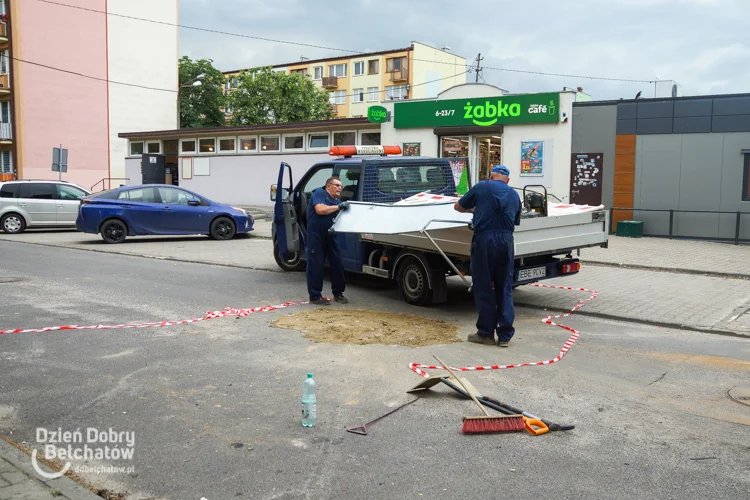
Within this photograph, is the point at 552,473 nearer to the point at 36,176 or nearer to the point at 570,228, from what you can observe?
the point at 570,228

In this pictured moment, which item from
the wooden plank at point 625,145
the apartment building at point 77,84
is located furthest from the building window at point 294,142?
the wooden plank at point 625,145

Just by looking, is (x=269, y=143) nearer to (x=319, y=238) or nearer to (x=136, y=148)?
(x=136, y=148)

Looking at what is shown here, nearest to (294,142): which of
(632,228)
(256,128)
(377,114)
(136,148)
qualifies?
(256,128)

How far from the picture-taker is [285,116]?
168 feet

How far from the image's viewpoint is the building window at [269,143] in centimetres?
2967

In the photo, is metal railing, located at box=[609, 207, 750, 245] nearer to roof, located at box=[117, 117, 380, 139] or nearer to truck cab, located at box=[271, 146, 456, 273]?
roof, located at box=[117, 117, 380, 139]

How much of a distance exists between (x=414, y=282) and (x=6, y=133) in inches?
1495

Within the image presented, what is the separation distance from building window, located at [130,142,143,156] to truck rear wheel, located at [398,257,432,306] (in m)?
28.5

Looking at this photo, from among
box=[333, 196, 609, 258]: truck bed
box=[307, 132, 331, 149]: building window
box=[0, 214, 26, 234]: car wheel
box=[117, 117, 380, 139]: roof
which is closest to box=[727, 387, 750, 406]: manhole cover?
box=[333, 196, 609, 258]: truck bed

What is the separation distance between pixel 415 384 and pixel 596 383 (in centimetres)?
154

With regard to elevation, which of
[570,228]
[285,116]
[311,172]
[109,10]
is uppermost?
[109,10]

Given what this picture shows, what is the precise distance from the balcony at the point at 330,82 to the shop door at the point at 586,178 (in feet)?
177

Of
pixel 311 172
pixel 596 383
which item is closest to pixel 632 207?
pixel 311 172

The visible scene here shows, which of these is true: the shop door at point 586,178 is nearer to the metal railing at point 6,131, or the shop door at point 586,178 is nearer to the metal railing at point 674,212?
the metal railing at point 674,212
